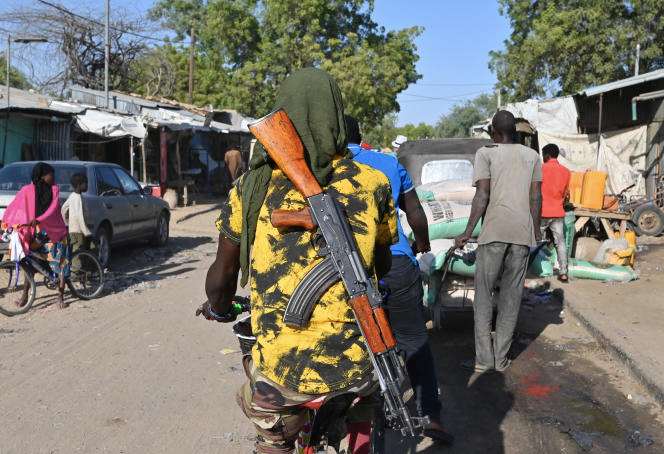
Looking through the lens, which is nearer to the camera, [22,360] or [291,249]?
[291,249]

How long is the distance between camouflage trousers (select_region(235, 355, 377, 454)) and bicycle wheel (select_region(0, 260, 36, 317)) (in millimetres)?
5926

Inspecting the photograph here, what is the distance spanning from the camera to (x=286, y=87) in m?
2.07

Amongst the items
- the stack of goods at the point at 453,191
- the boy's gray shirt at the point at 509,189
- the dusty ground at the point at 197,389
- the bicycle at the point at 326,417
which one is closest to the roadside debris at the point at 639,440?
the dusty ground at the point at 197,389

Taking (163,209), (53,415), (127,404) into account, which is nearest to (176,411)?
(127,404)

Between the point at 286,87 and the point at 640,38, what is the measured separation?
22778 mm

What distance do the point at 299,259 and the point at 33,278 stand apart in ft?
21.0

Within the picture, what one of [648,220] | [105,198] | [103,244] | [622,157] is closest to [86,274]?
[103,244]

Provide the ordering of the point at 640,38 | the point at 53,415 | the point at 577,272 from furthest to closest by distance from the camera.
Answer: the point at 640,38 < the point at 577,272 < the point at 53,415

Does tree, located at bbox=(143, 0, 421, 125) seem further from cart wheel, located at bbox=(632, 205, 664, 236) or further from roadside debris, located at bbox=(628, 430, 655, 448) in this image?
roadside debris, located at bbox=(628, 430, 655, 448)

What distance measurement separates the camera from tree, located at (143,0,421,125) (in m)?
32.8

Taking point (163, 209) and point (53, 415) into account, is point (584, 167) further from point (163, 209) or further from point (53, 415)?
point (53, 415)

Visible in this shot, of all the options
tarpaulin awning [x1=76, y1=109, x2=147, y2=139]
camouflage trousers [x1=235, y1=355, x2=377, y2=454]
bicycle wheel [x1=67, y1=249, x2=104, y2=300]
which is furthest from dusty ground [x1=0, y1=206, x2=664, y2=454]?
tarpaulin awning [x1=76, y1=109, x2=147, y2=139]

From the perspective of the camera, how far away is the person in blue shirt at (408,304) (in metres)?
3.37

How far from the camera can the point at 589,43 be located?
2242 centimetres
